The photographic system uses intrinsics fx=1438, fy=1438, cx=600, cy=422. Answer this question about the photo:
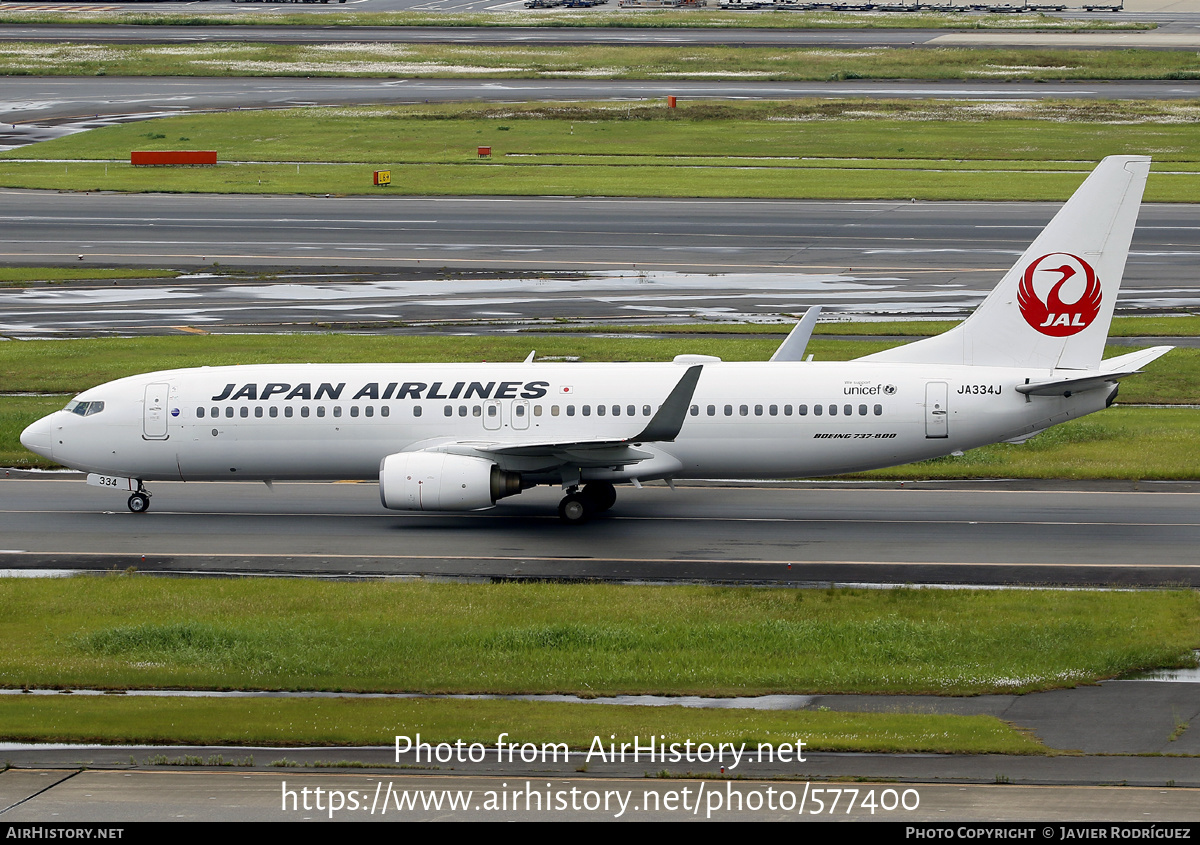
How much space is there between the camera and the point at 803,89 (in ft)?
406

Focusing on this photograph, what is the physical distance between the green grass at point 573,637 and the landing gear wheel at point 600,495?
6279 mm

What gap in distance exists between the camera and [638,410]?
1459 inches

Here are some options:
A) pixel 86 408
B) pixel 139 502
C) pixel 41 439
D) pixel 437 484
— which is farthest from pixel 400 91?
pixel 437 484

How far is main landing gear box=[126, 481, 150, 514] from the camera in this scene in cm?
3925

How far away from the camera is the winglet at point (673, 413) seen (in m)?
34.6

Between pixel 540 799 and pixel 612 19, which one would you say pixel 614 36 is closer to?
pixel 612 19

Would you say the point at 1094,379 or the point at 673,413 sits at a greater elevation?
the point at 1094,379

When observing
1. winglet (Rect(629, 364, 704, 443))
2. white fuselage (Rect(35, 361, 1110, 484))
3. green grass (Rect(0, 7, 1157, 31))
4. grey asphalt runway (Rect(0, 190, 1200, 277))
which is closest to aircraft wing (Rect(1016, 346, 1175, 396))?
white fuselage (Rect(35, 361, 1110, 484))

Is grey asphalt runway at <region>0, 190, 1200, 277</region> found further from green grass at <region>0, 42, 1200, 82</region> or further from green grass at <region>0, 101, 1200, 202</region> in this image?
green grass at <region>0, 42, 1200, 82</region>

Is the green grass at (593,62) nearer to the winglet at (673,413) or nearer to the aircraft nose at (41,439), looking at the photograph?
the aircraft nose at (41,439)

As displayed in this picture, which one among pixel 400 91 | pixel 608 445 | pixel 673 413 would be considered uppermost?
pixel 400 91

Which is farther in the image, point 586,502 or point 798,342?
point 798,342

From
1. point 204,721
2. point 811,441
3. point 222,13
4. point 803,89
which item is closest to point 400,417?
point 811,441

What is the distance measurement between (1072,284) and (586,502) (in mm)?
13612
